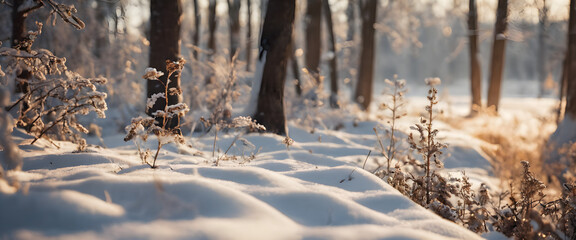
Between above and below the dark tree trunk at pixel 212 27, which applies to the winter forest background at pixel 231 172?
below

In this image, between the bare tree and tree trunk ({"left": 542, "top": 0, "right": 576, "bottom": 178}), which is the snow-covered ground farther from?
the bare tree

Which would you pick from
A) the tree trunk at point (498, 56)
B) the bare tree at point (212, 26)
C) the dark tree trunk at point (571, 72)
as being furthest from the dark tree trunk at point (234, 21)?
the dark tree trunk at point (571, 72)

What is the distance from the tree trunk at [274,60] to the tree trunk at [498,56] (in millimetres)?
7663

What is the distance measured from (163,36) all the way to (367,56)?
7.80 meters

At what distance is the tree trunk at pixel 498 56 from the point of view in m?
10.2

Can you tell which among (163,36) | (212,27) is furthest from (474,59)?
(163,36)

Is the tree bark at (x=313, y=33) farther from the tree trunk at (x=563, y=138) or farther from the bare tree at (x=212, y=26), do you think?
the tree trunk at (x=563, y=138)

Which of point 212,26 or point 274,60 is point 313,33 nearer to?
point 212,26

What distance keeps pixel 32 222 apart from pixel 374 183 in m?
1.85

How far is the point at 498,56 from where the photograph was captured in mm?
10906

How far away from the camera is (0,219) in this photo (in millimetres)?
1564

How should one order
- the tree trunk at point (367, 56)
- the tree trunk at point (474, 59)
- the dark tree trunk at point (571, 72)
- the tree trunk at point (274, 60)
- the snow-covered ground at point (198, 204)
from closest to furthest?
the snow-covered ground at point (198, 204)
the tree trunk at point (274, 60)
the dark tree trunk at point (571, 72)
the tree trunk at point (367, 56)
the tree trunk at point (474, 59)

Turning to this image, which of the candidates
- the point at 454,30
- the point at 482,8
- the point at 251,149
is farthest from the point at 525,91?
the point at 251,149

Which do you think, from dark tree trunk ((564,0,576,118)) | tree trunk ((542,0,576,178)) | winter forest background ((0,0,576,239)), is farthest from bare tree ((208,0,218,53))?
tree trunk ((542,0,576,178))
